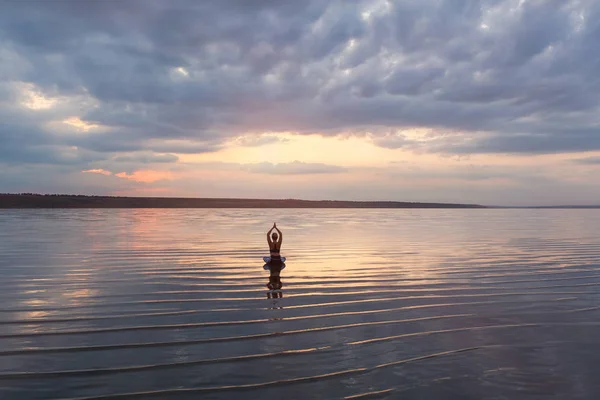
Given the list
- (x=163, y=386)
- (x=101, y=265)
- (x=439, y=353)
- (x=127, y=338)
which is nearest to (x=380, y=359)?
(x=439, y=353)

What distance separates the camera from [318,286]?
1694 centimetres

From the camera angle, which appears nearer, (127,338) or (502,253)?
(127,338)

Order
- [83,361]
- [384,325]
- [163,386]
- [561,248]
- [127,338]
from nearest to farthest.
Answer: [163,386] < [83,361] < [127,338] < [384,325] < [561,248]

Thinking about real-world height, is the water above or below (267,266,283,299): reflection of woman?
below

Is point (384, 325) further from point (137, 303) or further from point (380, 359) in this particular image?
point (137, 303)

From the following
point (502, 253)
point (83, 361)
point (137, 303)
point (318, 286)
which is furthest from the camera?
point (502, 253)

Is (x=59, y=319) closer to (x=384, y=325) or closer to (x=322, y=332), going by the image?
(x=322, y=332)

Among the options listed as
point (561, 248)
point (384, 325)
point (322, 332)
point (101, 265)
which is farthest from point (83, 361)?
point (561, 248)

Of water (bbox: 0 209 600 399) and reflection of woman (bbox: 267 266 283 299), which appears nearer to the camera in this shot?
water (bbox: 0 209 600 399)

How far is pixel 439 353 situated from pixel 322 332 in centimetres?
264

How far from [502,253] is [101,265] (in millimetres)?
21676

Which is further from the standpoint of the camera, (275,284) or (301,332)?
(275,284)

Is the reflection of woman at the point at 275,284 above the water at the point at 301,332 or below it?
above

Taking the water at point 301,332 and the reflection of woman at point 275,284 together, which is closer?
the water at point 301,332
